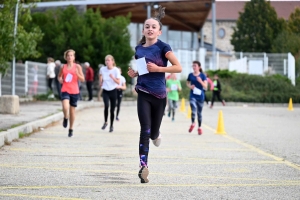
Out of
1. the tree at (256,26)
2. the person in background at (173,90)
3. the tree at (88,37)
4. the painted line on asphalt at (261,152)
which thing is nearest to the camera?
the painted line on asphalt at (261,152)

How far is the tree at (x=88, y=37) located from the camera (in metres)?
42.5

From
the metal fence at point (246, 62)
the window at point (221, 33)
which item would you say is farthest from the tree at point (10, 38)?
the window at point (221, 33)

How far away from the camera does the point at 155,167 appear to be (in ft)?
35.0

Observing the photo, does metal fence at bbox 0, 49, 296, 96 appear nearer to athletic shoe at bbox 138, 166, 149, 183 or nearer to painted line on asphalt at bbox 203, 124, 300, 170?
painted line on asphalt at bbox 203, 124, 300, 170

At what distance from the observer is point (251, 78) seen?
48719 millimetres

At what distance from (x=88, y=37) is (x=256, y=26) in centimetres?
5542

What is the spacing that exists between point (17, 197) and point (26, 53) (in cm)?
1888

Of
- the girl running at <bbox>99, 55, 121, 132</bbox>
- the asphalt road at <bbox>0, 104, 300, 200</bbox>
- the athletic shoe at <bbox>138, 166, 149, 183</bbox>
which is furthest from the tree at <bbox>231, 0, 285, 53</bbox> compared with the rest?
the athletic shoe at <bbox>138, 166, 149, 183</bbox>

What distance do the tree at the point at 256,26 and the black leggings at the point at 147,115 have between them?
84.0 meters

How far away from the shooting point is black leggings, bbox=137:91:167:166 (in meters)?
9.30

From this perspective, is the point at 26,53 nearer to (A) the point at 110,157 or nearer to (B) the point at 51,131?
(B) the point at 51,131

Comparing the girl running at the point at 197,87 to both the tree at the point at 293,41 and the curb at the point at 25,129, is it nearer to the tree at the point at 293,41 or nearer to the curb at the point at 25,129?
the curb at the point at 25,129

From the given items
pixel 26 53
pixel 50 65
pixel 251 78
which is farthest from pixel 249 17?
pixel 26 53

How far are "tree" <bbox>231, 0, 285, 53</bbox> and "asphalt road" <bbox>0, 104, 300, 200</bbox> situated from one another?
3006 inches
